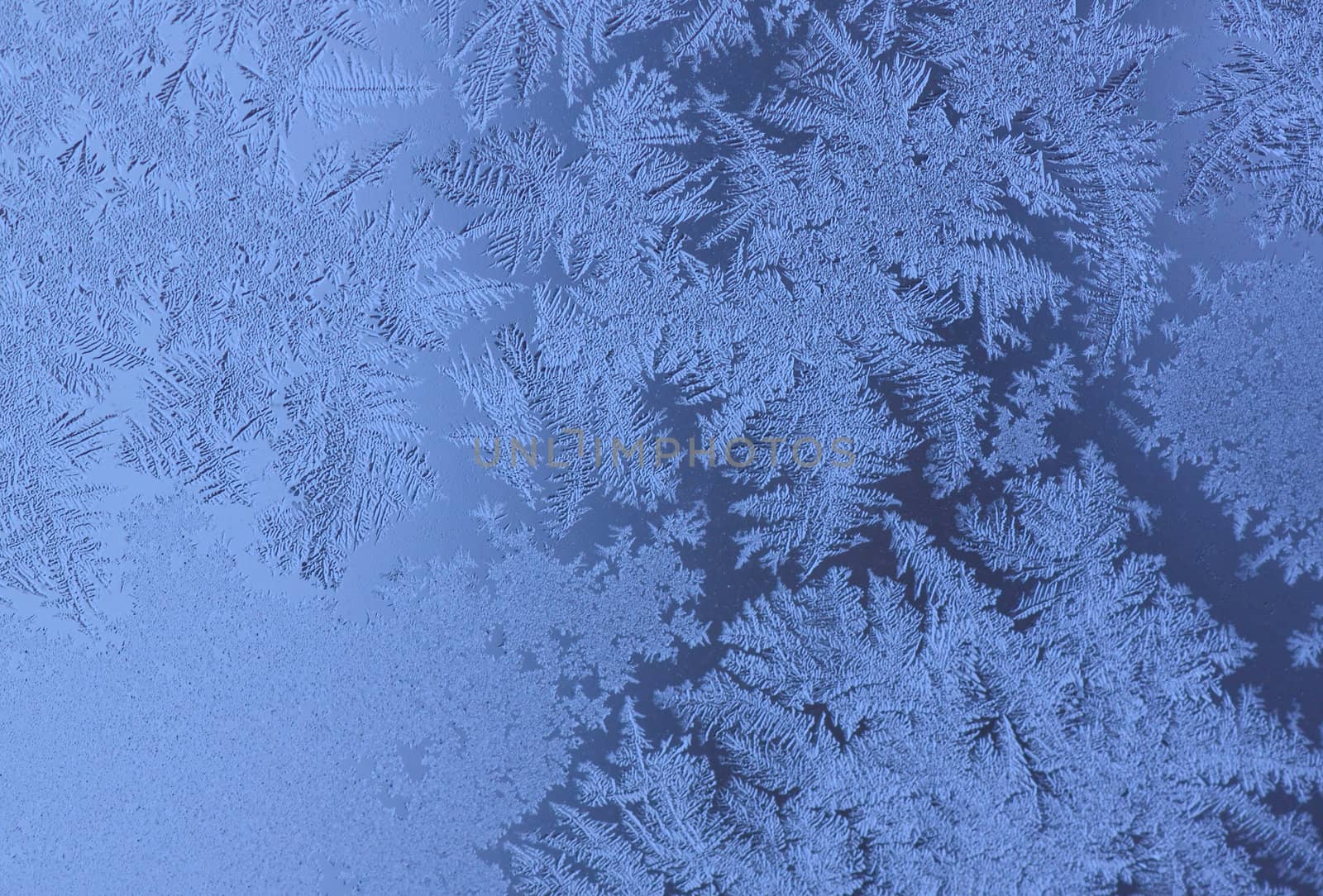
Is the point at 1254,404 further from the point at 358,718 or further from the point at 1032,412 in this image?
the point at 358,718

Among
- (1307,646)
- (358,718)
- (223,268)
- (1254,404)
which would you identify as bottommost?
(1307,646)

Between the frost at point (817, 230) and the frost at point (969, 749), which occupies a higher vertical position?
the frost at point (817, 230)

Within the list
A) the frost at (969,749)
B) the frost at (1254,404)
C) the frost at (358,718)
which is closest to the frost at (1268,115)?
the frost at (1254,404)

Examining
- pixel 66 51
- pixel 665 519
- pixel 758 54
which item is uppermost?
pixel 66 51

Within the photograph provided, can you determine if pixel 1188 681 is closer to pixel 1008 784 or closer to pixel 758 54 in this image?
pixel 1008 784

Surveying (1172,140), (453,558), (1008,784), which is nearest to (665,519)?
(453,558)

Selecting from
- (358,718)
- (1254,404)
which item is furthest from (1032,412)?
(358,718)

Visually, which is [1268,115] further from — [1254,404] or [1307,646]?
[1307,646]

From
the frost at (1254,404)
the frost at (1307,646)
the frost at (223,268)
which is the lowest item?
the frost at (1307,646)

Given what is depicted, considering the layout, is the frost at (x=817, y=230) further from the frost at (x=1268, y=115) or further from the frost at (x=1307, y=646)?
the frost at (x=1307, y=646)

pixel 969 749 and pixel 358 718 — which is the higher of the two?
pixel 358 718

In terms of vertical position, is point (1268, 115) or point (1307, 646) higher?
point (1268, 115)
